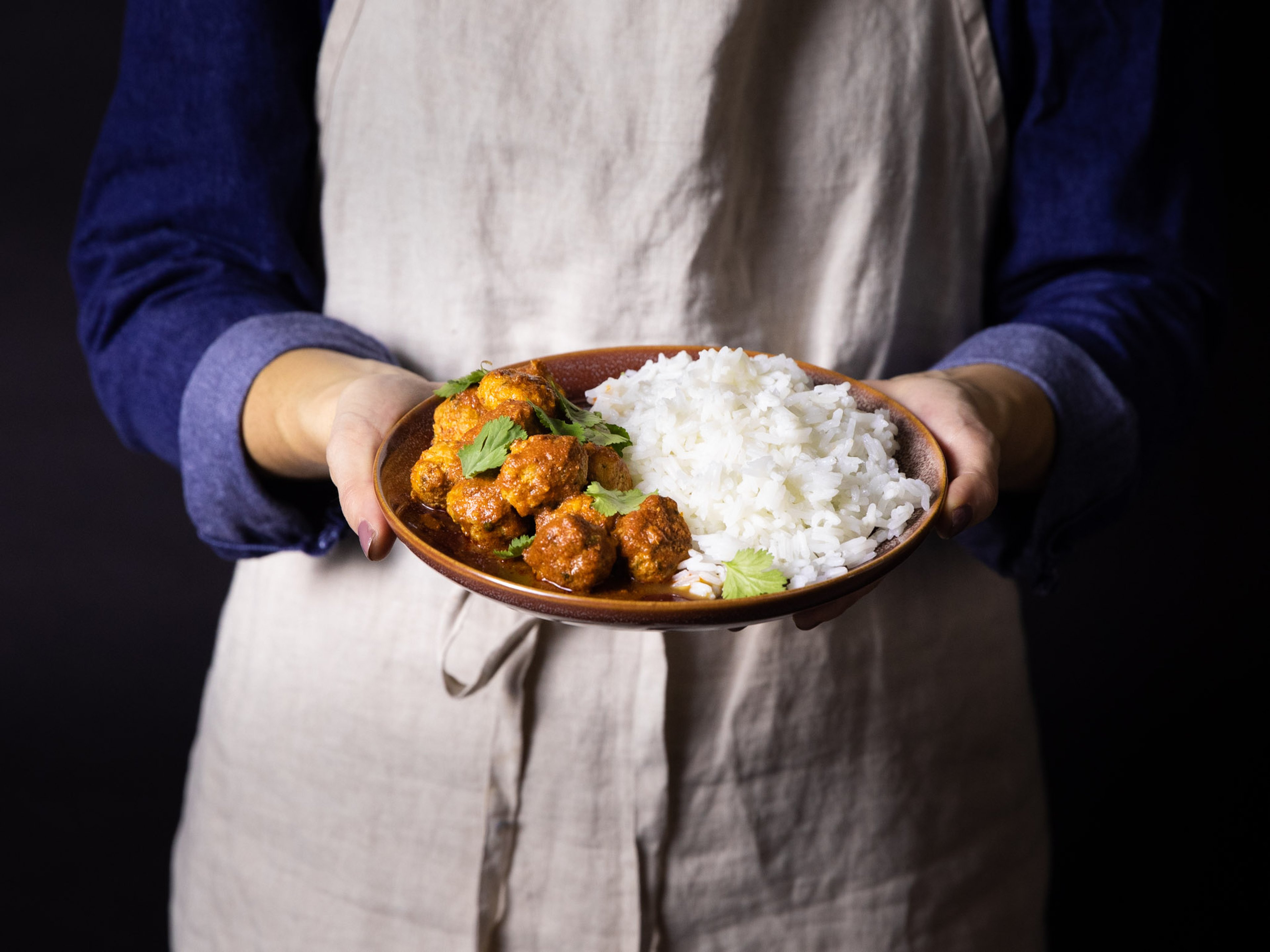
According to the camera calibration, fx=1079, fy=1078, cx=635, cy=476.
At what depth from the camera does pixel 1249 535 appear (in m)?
2.78

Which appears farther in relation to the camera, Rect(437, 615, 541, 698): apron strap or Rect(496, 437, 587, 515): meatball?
Rect(437, 615, 541, 698): apron strap

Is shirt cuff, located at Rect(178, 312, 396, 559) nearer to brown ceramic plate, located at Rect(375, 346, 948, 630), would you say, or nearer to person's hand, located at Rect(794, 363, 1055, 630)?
brown ceramic plate, located at Rect(375, 346, 948, 630)

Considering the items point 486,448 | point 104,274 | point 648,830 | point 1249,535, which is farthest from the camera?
point 1249,535

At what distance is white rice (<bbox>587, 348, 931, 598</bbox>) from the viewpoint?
1141 millimetres

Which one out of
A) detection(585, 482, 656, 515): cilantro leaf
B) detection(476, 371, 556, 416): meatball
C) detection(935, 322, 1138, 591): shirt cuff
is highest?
detection(476, 371, 556, 416): meatball

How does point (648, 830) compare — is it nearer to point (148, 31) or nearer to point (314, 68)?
point (314, 68)

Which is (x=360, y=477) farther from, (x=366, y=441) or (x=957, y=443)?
(x=957, y=443)

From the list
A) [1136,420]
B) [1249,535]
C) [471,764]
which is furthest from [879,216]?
[1249,535]

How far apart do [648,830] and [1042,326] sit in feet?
2.97

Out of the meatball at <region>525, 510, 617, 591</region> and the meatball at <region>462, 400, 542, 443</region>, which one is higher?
the meatball at <region>462, 400, 542, 443</region>

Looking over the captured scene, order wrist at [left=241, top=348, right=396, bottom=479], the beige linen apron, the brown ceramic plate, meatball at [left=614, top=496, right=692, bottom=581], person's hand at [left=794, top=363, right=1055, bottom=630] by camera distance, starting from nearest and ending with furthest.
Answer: the brown ceramic plate → meatball at [left=614, top=496, right=692, bottom=581] → person's hand at [left=794, top=363, right=1055, bottom=630] → wrist at [left=241, top=348, right=396, bottom=479] → the beige linen apron

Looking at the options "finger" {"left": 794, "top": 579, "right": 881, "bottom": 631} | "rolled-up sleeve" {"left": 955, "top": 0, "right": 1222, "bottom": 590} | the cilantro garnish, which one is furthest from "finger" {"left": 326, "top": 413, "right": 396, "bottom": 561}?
"rolled-up sleeve" {"left": 955, "top": 0, "right": 1222, "bottom": 590}

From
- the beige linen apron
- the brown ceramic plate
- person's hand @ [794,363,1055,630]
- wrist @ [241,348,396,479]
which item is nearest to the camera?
the brown ceramic plate

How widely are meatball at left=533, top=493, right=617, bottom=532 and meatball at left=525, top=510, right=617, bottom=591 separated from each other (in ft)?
0.07
